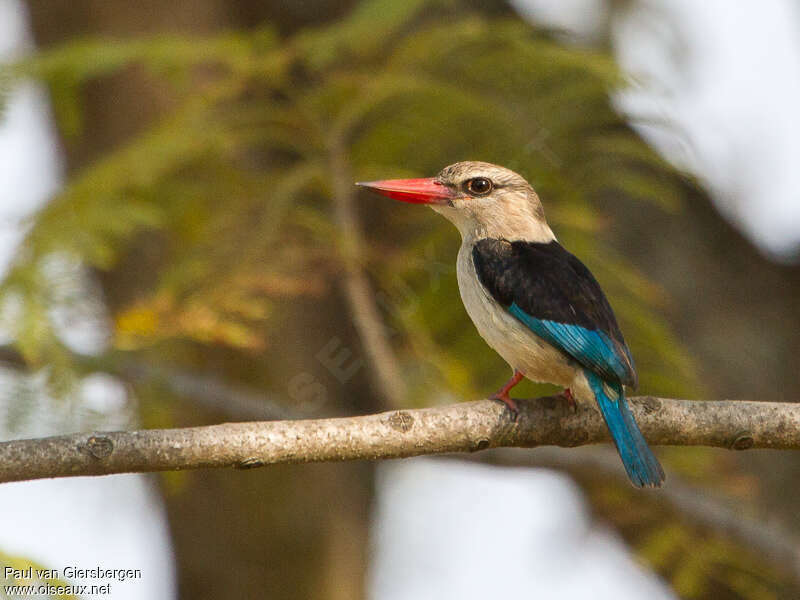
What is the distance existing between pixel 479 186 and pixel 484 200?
0.18ft

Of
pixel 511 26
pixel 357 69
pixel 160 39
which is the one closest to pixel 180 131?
pixel 160 39

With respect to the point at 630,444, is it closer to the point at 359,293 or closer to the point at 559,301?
the point at 559,301

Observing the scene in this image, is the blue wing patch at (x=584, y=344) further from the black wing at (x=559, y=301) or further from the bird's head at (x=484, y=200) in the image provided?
the bird's head at (x=484, y=200)

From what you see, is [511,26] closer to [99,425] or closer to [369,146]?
[369,146]

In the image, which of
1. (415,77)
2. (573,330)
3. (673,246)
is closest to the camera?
(573,330)

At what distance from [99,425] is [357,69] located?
1858 millimetres

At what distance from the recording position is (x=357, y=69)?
Answer: 486 cm

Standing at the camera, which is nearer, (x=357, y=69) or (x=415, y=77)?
(x=415, y=77)

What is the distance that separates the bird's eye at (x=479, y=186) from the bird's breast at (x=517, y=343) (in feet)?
1.54

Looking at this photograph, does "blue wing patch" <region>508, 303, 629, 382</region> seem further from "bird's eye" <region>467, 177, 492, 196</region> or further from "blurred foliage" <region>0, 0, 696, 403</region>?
"blurred foliage" <region>0, 0, 696, 403</region>

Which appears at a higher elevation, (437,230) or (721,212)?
(437,230)

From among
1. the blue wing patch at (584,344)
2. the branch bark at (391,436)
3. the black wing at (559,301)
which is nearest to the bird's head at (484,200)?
the black wing at (559,301)

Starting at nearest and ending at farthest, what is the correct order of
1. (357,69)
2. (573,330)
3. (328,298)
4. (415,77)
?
(573,330), (415,77), (357,69), (328,298)

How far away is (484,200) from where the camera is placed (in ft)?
12.6
